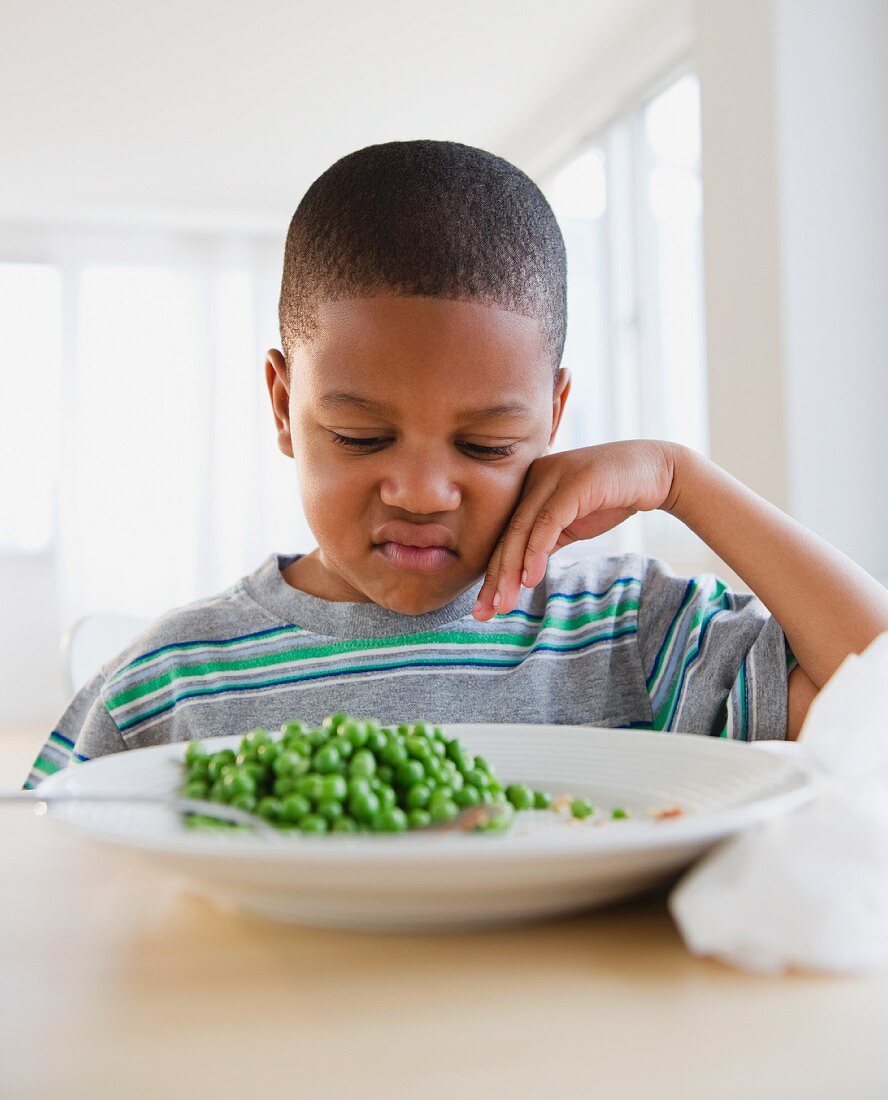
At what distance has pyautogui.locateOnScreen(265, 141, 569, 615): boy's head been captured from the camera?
94 cm

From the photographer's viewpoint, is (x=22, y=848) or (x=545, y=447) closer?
(x=22, y=848)

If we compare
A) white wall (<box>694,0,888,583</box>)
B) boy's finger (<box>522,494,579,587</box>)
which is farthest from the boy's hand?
white wall (<box>694,0,888,583</box>)

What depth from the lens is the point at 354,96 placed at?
4.65 m

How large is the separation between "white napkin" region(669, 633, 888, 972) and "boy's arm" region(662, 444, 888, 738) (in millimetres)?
481

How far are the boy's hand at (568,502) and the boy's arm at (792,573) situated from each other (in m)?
0.03

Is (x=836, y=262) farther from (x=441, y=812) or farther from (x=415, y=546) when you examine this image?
(x=441, y=812)

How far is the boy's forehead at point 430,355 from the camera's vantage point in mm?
924

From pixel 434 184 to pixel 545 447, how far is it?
10.5 inches

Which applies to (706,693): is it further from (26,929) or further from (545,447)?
(26,929)

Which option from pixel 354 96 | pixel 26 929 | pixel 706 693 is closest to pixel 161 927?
pixel 26 929

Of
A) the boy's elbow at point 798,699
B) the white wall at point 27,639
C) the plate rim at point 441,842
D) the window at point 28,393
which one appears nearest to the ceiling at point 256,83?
the window at point 28,393

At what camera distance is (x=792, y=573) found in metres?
1.00

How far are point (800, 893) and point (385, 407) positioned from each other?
603mm

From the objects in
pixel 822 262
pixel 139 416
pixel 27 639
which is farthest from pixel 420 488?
pixel 27 639
